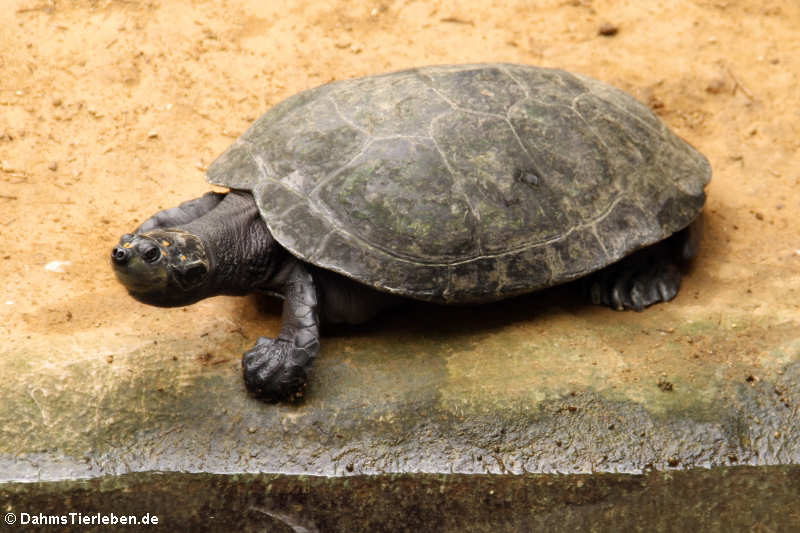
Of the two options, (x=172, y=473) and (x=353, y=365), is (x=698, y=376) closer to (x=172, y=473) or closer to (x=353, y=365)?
(x=353, y=365)

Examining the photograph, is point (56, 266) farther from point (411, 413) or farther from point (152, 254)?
A: point (411, 413)

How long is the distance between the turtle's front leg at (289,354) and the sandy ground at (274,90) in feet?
1.82

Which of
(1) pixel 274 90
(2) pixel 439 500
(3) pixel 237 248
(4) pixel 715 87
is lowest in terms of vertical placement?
(4) pixel 715 87

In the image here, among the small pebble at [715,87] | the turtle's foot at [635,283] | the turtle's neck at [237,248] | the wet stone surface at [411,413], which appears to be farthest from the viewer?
the small pebble at [715,87]

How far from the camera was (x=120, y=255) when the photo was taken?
13.6 ft

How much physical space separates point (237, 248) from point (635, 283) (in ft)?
8.15

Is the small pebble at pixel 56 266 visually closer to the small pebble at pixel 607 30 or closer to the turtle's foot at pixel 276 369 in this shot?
the turtle's foot at pixel 276 369

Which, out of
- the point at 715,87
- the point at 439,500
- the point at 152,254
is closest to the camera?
the point at 439,500

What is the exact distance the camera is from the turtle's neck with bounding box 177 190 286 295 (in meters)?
4.76

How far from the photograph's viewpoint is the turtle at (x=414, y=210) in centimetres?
463

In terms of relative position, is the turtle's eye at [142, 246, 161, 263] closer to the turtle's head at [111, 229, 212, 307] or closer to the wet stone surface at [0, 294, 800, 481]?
the turtle's head at [111, 229, 212, 307]

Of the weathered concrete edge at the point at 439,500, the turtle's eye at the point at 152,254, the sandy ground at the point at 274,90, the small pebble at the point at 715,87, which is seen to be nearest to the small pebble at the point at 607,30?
the sandy ground at the point at 274,90

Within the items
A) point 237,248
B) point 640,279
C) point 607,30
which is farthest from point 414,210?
point 607,30

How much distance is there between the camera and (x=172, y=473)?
4227 millimetres
